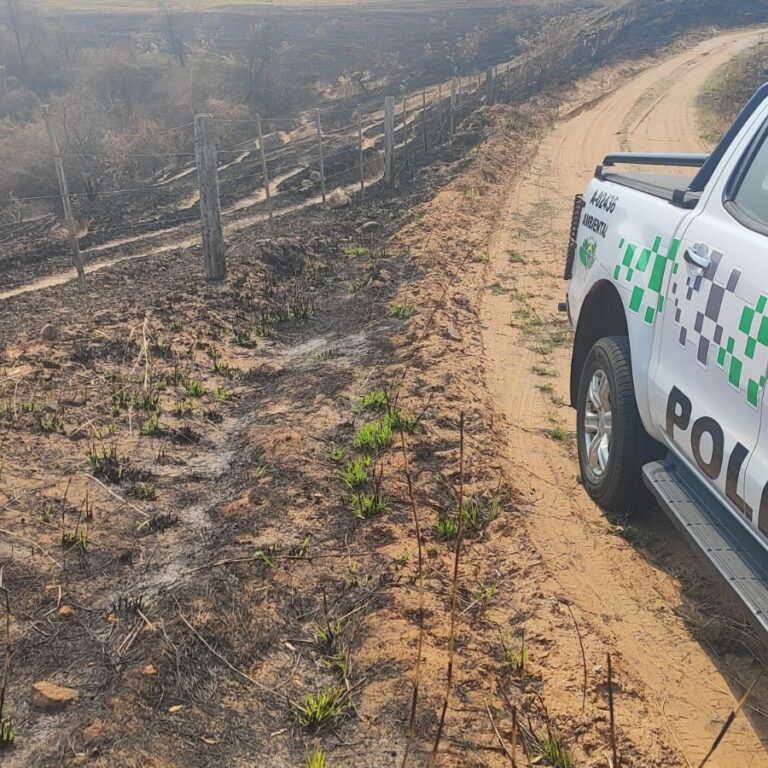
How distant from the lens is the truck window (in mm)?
2721

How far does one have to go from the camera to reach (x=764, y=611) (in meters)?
2.36

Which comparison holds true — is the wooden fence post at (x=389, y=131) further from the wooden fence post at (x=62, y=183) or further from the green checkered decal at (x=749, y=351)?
the green checkered decal at (x=749, y=351)

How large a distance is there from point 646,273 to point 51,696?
318 cm

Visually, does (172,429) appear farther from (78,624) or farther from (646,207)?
(646,207)

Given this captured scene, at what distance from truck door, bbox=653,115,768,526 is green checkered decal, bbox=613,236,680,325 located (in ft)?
0.35

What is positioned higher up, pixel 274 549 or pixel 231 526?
pixel 274 549

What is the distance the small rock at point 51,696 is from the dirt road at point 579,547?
1.90 metres

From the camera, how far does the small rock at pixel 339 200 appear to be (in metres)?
14.9

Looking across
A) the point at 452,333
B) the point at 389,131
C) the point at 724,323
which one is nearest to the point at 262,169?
the point at 389,131

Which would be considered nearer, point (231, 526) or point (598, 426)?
point (231, 526)

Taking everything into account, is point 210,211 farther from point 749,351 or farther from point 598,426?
point 749,351

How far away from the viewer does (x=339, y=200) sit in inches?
591

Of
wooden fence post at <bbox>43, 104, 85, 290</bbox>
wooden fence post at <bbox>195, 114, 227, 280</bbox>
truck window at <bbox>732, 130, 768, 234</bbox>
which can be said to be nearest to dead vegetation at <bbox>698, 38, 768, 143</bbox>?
wooden fence post at <bbox>195, 114, 227, 280</bbox>

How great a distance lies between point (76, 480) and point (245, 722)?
7.46 ft
